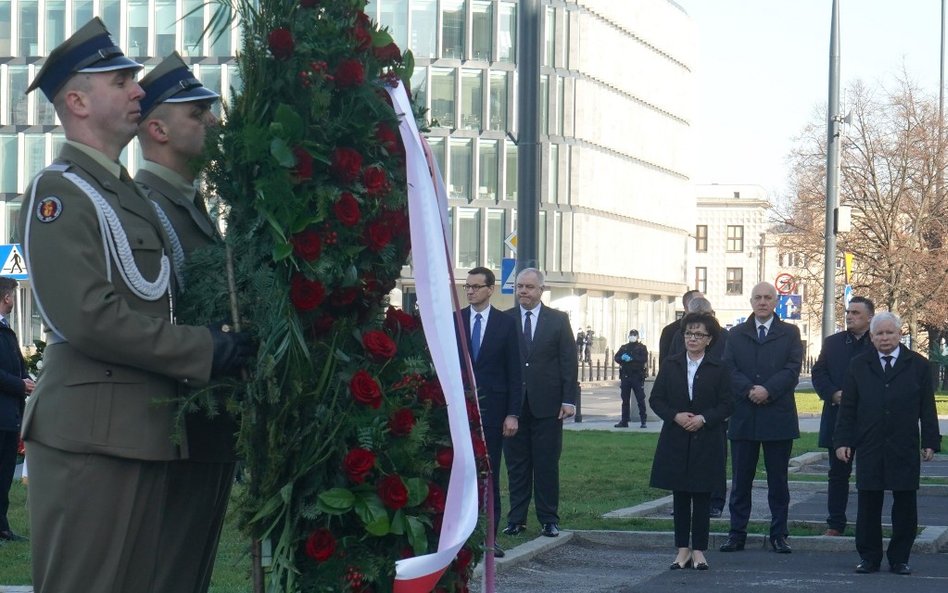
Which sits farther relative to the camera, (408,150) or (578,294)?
(578,294)

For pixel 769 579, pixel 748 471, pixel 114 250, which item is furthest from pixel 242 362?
pixel 748 471

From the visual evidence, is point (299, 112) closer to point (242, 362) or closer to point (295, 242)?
point (295, 242)

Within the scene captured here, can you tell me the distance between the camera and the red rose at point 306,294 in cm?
407

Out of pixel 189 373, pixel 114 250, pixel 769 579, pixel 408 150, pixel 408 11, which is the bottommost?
pixel 769 579

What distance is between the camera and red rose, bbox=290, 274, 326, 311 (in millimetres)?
4066

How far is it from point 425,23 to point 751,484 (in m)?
56.9

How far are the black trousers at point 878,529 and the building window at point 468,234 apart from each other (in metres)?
56.8

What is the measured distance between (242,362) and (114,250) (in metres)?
0.45

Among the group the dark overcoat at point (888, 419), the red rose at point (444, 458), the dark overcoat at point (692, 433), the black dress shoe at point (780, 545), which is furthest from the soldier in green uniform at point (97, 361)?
the black dress shoe at point (780, 545)

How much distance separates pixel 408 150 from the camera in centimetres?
440

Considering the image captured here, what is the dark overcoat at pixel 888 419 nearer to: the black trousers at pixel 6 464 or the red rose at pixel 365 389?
the black trousers at pixel 6 464

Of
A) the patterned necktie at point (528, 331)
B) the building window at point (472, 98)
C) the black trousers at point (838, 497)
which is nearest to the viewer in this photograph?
the patterned necktie at point (528, 331)

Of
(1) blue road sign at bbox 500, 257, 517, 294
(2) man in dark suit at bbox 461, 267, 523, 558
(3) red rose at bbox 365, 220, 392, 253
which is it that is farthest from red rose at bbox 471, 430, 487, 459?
(1) blue road sign at bbox 500, 257, 517, 294

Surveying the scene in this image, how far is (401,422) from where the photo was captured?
413cm
